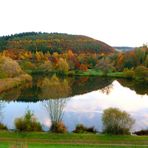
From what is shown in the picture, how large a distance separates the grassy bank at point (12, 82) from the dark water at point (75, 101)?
4.95 ft

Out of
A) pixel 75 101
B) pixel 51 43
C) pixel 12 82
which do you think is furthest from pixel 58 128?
pixel 51 43

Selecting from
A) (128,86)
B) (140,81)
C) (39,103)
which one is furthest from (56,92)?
(140,81)

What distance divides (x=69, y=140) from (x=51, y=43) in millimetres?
134893

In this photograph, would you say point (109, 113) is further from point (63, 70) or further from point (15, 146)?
point (63, 70)

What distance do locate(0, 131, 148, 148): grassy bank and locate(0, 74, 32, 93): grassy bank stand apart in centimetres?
3380

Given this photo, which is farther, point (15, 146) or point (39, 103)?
point (39, 103)

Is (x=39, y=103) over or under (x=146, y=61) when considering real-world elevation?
under

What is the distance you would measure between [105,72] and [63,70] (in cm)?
1157

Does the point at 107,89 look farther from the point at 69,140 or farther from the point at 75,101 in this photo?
the point at 69,140

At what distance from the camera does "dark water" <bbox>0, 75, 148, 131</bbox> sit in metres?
40.1

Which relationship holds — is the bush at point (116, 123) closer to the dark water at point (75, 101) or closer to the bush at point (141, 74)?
the dark water at point (75, 101)

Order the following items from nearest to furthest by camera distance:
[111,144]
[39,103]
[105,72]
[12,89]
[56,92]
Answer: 1. [111,144]
2. [56,92]
3. [39,103]
4. [12,89]
5. [105,72]

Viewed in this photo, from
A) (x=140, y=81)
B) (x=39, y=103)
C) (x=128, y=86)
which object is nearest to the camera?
(x=39, y=103)

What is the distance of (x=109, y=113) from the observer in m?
32.8
